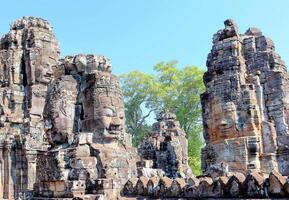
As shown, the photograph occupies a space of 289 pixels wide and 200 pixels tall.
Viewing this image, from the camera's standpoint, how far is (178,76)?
30234mm

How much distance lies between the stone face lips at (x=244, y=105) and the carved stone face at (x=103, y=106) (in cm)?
420

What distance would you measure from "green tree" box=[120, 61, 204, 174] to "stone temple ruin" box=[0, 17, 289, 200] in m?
7.22

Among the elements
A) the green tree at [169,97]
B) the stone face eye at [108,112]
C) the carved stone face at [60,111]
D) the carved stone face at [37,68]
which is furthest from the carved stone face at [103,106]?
the green tree at [169,97]

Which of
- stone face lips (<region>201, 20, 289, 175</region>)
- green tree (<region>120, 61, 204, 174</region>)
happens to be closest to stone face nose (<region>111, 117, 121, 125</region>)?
stone face lips (<region>201, 20, 289, 175</region>)

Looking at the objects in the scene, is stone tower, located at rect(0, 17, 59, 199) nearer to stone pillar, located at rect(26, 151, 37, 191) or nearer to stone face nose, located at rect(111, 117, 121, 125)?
stone pillar, located at rect(26, 151, 37, 191)

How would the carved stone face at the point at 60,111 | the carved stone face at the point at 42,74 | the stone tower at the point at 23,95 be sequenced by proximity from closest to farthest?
1. the carved stone face at the point at 60,111
2. the stone tower at the point at 23,95
3. the carved stone face at the point at 42,74

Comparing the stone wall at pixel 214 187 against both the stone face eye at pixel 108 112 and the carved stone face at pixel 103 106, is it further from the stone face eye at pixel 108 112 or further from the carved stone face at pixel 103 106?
the stone face eye at pixel 108 112

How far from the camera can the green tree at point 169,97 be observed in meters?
28.1

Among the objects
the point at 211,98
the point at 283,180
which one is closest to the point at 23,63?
the point at 211,98

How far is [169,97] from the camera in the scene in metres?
29.1

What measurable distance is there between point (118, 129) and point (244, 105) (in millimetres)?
4976

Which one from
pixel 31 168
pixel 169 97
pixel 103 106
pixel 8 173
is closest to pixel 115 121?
pixel 103 106

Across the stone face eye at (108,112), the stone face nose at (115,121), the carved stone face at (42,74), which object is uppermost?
the carved stone face at (42,74)

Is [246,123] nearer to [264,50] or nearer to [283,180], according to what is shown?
[264,50]
